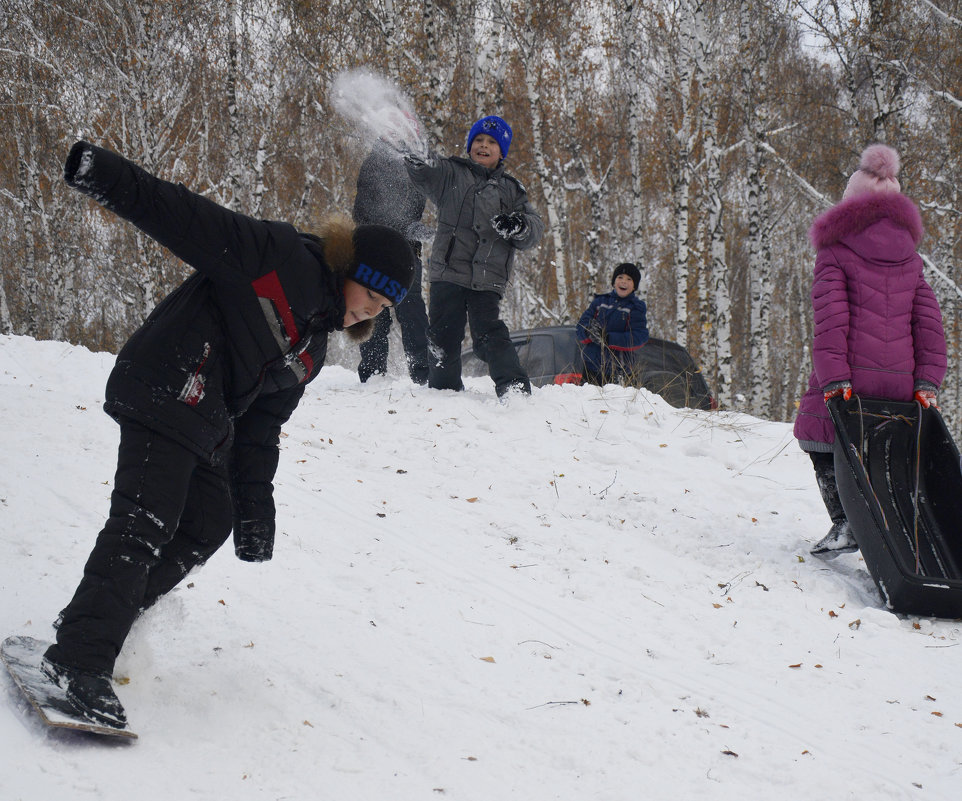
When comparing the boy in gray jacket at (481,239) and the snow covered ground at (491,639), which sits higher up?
the boy in gray jacket at (481,239)

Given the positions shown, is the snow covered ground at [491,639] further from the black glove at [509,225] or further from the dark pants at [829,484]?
the black glove at [509,225]

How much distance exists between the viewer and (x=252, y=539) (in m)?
2.66

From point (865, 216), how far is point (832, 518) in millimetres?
1636

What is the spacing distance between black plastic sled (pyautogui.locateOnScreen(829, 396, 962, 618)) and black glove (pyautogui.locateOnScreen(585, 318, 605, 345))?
3175mm

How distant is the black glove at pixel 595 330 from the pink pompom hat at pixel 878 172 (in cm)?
298

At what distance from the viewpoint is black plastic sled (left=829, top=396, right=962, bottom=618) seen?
373 centimetres

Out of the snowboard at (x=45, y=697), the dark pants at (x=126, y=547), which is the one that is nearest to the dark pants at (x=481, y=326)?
the dark pants at (x=126, y=547)

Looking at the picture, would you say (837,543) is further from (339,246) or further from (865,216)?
(339,246)

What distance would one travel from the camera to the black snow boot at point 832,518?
416cm

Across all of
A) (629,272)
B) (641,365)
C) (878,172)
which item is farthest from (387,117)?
(878,172)

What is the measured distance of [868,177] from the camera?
4.19 m

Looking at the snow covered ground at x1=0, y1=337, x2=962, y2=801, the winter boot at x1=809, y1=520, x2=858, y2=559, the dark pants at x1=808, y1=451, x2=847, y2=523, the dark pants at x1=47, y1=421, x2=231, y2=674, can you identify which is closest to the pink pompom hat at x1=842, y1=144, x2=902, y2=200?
the dark pants at x1=808, y1=451, x2=847, y2=523

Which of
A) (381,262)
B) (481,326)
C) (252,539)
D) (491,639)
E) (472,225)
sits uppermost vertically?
(472,225)

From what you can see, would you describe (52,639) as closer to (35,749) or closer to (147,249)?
(35,749)
